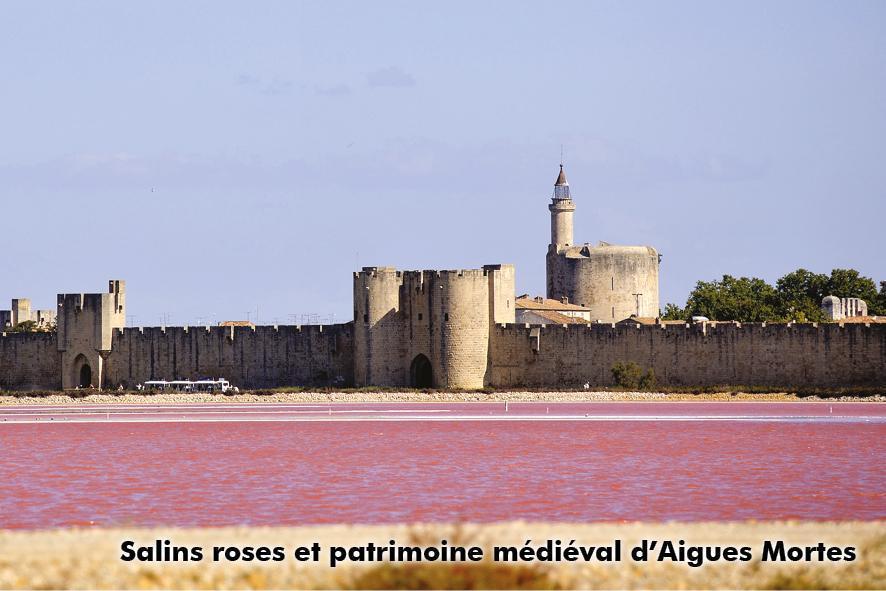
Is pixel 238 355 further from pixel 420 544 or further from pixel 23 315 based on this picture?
pixel 420 544

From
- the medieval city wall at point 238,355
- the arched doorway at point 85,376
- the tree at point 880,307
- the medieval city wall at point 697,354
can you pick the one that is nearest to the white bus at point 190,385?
the medieval city wall at point 238,355

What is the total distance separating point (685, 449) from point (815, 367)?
21868 millimetres

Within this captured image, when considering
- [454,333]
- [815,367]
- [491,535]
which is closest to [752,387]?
[815,367]

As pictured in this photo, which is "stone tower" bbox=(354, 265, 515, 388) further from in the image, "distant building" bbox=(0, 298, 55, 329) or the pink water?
"distant building" bbox=(0, 298, 55, 329)

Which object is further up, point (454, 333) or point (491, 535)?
point (454, 333)

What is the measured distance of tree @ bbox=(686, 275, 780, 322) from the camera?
69.9 m

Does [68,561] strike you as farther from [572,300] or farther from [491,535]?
[572,300]

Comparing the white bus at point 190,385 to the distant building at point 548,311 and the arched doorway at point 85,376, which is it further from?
the distant building at point 548,311

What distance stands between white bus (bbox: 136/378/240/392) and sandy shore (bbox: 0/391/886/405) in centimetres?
142

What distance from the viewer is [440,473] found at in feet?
88.4

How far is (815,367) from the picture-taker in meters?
52.7

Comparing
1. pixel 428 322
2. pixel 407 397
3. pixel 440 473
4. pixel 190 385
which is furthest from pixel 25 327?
pixel 440 473

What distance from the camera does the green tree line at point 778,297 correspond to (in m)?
70.0

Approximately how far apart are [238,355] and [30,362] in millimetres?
8319
